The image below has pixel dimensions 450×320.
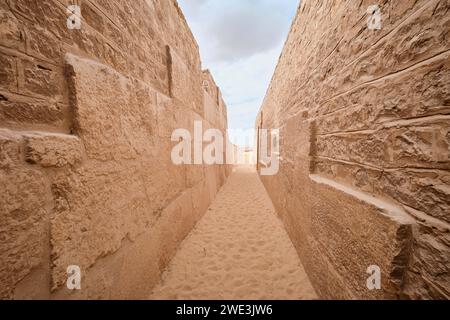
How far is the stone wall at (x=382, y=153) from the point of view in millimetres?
824

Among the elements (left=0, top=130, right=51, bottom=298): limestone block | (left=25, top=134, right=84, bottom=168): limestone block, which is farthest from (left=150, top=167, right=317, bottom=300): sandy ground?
(left=25, top=134, right=84, bottom=168): limestone block

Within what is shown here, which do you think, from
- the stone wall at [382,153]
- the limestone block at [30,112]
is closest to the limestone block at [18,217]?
the limestone block at [30,112]

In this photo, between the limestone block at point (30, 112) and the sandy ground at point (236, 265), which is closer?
the limestone block at point (30, 112)

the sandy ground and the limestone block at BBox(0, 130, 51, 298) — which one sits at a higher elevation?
the limestone block at BBox(0, 130, 51, 298)

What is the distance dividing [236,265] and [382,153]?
77.0 inches

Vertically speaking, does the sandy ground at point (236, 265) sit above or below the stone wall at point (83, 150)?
below

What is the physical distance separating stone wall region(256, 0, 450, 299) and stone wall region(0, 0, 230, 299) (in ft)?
5.62

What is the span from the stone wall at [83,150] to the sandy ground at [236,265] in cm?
30

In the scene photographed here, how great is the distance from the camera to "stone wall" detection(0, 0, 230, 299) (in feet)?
2.75

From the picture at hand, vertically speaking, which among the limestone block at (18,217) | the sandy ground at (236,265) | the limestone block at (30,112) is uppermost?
the limestone block at (30,112)

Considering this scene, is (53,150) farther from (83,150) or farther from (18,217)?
(18,217)

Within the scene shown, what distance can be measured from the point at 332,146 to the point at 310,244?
3.62 ft

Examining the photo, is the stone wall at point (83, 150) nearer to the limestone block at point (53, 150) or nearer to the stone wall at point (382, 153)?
the limestone block at point (53, 150)

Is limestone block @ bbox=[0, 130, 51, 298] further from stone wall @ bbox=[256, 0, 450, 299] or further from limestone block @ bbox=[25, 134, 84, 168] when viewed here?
stone wall @ bbox=[256, 0, 450, 299]
